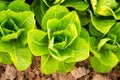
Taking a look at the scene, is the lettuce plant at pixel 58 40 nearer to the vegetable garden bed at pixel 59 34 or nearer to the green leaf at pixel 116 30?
the vegetable garden bed at pixel 59 34

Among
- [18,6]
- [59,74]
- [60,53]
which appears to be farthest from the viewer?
[59,74]

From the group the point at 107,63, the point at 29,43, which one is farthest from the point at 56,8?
the point at 107,63

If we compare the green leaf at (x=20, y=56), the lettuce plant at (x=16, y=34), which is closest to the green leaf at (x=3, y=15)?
the lettuce plant at (x=16, y=34)

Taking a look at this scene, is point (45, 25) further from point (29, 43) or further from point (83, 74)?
point (83, 74)

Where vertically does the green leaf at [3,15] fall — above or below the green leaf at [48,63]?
above

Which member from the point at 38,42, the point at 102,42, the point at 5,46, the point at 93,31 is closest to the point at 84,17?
the point at 93,31

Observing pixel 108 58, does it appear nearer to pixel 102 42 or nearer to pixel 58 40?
pixel 102 42

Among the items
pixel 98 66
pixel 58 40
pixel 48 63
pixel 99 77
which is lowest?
pixel 99 77
